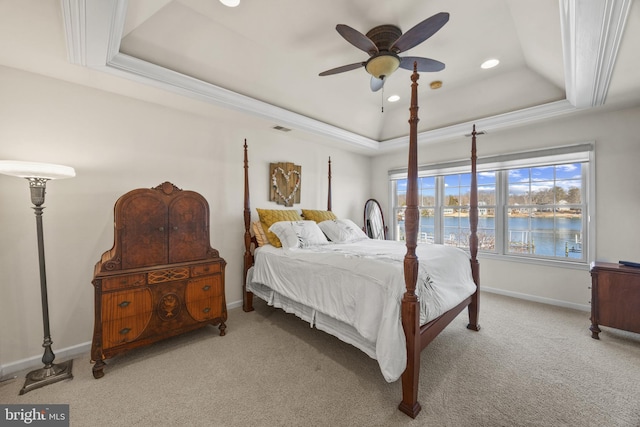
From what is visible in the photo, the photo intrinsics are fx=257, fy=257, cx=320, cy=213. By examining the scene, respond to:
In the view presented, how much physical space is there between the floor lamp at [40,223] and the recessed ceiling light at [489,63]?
422cm

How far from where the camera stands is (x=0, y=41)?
1.80 metres

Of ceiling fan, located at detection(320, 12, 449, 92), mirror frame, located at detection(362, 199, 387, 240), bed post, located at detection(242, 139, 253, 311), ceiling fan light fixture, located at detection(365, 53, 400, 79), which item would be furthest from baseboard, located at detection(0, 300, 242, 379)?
mirror frame, located at detection(362, 199, 387, 240)

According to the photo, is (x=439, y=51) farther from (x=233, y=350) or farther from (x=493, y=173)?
(x=233, y=350)

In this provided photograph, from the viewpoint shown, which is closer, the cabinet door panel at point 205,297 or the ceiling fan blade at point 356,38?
the ceiling fan blade at point 356,38

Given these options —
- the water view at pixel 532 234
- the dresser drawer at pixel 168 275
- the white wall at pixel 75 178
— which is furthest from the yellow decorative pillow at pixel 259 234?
the water view at pixel 532 234

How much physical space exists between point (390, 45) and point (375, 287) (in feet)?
6.63

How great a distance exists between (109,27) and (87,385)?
99.7 inches

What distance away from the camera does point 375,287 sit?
1816 mm

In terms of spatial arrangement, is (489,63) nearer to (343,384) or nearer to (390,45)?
(390,45)

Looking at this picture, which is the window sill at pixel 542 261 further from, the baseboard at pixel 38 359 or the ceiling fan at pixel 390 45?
the baseboard at pixel 38 359

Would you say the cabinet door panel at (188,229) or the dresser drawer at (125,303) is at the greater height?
the cabinet door panel at (188,229)

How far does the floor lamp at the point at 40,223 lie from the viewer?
178cm

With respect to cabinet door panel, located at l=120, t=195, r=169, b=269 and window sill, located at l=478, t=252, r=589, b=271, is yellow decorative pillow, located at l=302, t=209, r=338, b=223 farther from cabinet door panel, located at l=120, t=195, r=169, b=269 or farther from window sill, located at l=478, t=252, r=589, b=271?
window sill, located at l=478, t=252, r=589, b=271

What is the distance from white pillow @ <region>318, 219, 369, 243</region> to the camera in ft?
11.4
